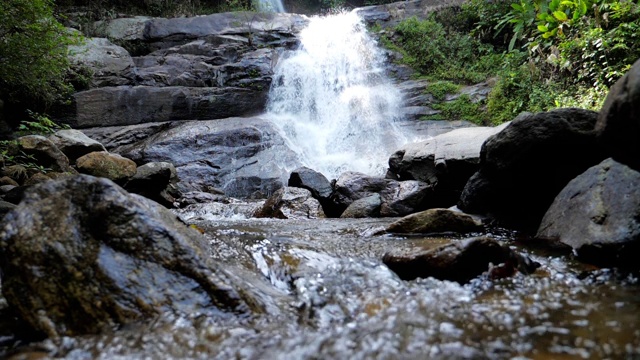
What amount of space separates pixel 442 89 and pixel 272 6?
13.6 meters

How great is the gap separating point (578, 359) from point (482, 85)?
Answer: 1256cm

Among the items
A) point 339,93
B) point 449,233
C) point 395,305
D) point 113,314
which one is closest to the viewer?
point 113,314

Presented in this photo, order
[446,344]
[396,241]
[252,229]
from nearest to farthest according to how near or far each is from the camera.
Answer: [446,344] → [396,241] → [252,229]

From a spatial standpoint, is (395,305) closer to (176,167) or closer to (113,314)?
(113,314)

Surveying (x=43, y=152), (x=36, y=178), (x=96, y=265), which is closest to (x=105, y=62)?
(x=43, y=152)

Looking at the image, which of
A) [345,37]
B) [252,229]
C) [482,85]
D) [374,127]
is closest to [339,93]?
[374,127]

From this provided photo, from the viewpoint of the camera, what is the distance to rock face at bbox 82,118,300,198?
34.9ft

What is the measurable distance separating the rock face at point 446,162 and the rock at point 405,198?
0.28 meters

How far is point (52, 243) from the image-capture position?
235 cm

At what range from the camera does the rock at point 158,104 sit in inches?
474

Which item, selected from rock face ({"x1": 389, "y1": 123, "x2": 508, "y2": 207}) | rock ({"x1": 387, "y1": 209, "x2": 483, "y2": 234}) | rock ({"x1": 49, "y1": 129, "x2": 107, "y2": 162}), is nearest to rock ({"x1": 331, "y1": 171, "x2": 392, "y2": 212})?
rock face ({"x1": 389, "y1": 123, "x2": 508, "y2": 207})

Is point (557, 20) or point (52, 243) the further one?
point (557, 20)

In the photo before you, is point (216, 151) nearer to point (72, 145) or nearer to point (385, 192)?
point (72, 145)

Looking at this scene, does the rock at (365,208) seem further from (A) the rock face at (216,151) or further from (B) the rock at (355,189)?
(A) the rock face at (216,151)
